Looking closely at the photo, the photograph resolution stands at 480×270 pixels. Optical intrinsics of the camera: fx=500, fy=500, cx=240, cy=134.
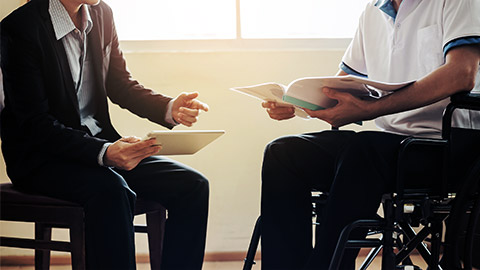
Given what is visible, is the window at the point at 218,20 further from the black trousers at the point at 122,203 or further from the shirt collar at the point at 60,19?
the black trousers at the point at 122,203

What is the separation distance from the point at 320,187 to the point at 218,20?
4.42 ft

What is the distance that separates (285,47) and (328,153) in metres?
1.16

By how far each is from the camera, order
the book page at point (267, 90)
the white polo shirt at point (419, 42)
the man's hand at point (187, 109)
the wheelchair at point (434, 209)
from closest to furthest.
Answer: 1. the wheelchair at point (434, 209)
2. the white polo shirt at point (419, 42)
3. the book page at point (267, 90)
4. the man's hand at point (187, 109)

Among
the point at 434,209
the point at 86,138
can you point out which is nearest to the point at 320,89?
the point at 434,209

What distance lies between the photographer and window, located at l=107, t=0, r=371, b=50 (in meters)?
2.53

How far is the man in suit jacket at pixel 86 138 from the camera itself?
1.26 metres

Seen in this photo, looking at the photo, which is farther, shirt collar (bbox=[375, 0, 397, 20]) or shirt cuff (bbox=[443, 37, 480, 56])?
shirt collar (bbox=[375, 0, 397, 20])

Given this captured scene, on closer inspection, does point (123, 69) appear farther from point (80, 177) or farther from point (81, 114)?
point (80, 177)

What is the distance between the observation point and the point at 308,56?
2.48 metres

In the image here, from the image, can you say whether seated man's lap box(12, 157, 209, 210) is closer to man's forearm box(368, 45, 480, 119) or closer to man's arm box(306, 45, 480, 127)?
man's arm box(306, 45, 480, 127)

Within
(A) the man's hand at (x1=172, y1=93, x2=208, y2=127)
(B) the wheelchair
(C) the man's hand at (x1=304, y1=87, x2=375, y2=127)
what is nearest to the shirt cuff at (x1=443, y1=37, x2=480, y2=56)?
(B) the wheelchair

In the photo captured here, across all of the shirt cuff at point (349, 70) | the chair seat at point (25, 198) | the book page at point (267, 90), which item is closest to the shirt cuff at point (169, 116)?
the book page at point (267, 90)

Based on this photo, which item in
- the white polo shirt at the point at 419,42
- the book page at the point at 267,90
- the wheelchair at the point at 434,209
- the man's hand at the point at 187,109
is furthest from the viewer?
the man's hand at the point at 187,109

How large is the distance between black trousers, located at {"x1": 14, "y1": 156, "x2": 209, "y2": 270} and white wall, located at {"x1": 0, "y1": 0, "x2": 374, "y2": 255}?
3.06 ft
